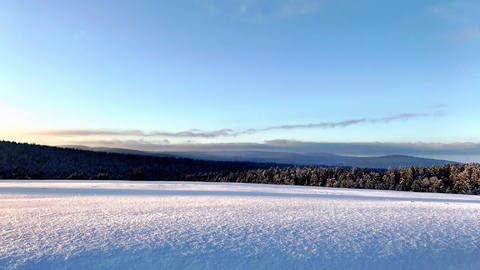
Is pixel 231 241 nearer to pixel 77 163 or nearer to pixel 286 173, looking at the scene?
pixel 286 173

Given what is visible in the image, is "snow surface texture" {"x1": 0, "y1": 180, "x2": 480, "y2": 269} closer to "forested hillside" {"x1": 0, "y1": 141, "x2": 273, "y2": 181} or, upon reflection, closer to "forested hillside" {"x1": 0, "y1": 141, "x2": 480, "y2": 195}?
"forested hillside" {"x1": 0, "y1": 141, "x2": 480, "y2": 195}

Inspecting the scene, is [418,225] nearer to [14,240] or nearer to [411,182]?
[14,240]

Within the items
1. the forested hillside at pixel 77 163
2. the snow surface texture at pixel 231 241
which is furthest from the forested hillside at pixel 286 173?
the snow surface texture at pixel 231 241

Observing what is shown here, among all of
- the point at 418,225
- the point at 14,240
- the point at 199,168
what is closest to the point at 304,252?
the point at 418,225

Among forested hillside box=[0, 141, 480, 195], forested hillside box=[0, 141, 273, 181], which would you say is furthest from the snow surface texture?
forested hillside box=[0, 141, 273, 181]

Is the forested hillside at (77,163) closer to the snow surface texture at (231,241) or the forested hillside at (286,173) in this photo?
the forested hillside at (286,173)

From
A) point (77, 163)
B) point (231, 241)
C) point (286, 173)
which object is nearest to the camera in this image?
point (231, 241)

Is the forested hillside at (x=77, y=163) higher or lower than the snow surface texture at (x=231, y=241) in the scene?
lower

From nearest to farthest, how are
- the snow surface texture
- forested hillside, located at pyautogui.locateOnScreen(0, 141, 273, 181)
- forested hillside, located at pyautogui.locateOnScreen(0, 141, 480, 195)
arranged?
the snow surface texture, forested hillside, located at pyautogui.locateOnScreen(0, 141, 480, 195), forested hillside, located at pyautogui.locateOnScreen(0, 141, 273, 181)

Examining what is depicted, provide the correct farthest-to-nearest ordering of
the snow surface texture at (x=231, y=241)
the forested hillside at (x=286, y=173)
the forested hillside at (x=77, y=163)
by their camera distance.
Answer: the forested hillside at (x=77, y=163)
the forested hillside at (x=286, y=173)
the snow surface texture at (x=231, y=241)

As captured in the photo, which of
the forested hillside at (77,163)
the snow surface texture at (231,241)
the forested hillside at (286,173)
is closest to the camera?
the snow surface texture at (231,241)

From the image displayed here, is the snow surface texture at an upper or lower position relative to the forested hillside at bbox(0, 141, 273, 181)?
upper

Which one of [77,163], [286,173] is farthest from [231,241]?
[77,163]

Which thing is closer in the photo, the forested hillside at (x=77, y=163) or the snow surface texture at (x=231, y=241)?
the snow surface texture at (x=231, y=241)
